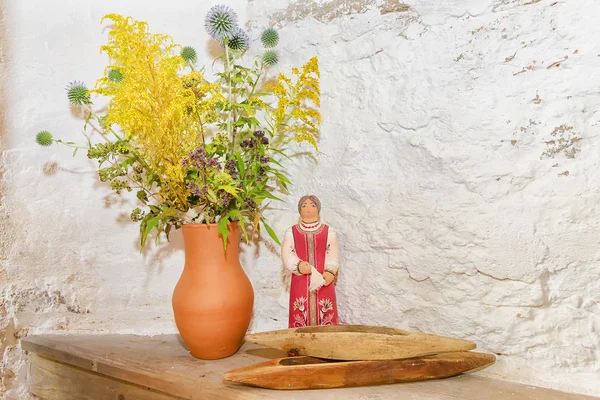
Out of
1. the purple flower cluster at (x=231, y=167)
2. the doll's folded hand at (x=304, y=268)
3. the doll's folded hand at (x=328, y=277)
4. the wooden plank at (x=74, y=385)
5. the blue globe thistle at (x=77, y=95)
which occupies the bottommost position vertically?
A: the wooden plank at (x=74, y=385)

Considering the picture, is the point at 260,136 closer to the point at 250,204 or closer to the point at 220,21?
the point at 250,204

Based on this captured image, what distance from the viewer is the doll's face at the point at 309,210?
127cm

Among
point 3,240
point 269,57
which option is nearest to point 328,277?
point 269,57

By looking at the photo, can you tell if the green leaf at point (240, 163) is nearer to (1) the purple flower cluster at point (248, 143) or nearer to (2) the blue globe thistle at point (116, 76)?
(1) the purple flower cluster at point (248, 143)

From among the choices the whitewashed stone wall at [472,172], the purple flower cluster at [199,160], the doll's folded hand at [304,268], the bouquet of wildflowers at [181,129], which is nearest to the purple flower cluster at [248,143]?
the bouquet of wildflowers at [181,129]

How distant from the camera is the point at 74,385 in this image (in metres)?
1.35

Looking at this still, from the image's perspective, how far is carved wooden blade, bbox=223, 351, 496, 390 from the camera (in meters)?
1.02

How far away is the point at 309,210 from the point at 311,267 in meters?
0.15

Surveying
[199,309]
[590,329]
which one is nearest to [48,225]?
[199,309]

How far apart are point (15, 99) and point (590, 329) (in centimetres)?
163

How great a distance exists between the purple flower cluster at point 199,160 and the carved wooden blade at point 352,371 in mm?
478

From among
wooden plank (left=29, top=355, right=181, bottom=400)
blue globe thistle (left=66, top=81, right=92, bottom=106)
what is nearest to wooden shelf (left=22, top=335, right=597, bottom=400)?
wooden plank (left=29, top=355, right=181, bottom=400)

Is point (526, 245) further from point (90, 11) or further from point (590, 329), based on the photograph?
point (90, 11)

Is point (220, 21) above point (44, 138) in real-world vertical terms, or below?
above
